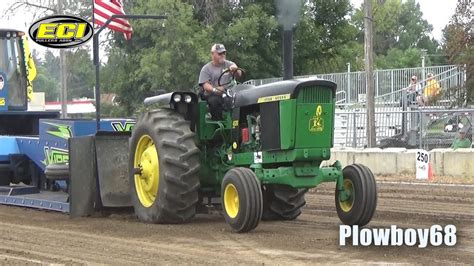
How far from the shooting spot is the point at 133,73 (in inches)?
1256

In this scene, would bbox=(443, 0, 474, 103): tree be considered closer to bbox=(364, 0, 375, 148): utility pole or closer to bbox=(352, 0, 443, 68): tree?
bbox=(364, 0, 375, 148): utility pole

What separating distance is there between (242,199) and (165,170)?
123cm

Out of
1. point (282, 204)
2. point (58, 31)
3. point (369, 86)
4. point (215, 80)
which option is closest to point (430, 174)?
point (369, 86)

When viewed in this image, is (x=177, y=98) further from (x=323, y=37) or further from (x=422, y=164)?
(x=323, y=37)

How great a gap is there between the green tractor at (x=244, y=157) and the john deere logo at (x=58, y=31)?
→ 10347 millimetres

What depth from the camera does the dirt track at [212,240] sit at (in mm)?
7059

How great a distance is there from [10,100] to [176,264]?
9.08 meters

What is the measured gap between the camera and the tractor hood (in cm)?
842

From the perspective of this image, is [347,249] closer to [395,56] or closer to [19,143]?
[19,143]

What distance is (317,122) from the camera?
8547 millimetres

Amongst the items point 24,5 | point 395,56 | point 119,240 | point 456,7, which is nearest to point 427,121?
point 456,7

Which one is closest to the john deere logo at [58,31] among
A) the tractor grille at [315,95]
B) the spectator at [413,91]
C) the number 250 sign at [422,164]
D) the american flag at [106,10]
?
the american flag at [106,10]

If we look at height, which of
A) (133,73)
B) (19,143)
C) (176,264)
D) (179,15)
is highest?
(179,15)

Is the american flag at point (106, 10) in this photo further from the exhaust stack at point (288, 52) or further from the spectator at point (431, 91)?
the exhaust stack at point (288, 52)
